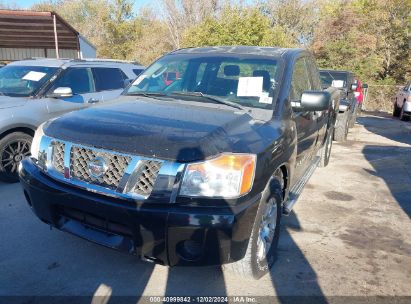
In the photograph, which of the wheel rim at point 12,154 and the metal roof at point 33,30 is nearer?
the wheel rim at point 12,154

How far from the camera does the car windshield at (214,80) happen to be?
342cm

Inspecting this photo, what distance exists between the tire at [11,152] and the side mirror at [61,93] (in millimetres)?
708

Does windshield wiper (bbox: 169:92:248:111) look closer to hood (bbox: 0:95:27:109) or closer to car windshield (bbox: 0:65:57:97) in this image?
hood (bbox: 0:95:27:109)

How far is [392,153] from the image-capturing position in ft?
26.2

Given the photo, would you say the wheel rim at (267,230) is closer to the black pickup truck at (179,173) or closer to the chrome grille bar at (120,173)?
the black pickup truck at (179,173)

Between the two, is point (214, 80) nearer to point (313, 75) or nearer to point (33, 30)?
point (313, 75)

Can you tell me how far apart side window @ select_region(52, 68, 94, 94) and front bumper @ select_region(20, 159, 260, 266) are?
3.51 m

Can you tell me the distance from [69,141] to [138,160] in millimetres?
636

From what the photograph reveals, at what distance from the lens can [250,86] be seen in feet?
11.3

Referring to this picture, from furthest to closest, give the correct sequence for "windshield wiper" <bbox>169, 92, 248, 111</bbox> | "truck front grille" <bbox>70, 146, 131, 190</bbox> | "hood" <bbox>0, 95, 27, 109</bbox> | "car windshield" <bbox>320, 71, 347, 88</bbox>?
"car windshield" <bbox>320, 71, 347, 88</bbox> → "hood" <bbox>0, 95, 27, 109</bbox> → "windshield wiper" <bbox>169, 92, 248, 111</bbox> → "truck front grille" <bbox>70, 146, 131, 190</bbox>

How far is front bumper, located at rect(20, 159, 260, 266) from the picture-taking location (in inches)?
89.7

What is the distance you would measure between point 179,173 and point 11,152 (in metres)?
3.68

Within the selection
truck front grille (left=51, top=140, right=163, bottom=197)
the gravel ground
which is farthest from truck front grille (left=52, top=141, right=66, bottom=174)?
the gravel ground

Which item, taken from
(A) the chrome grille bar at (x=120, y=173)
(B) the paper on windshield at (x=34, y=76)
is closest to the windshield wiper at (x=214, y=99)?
(A) the chrome grille bar at (x=120, y=173)
